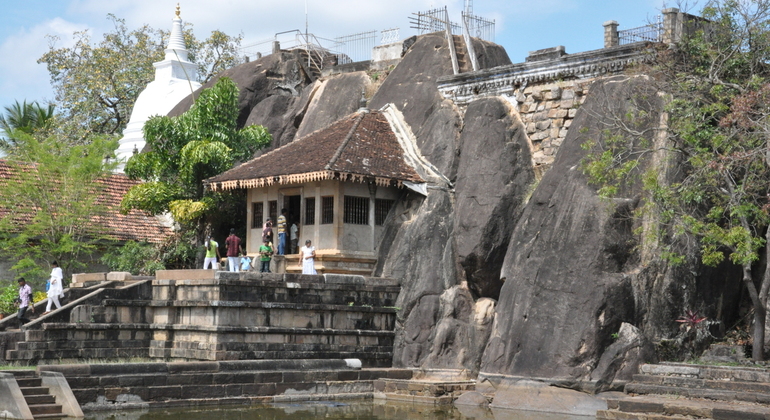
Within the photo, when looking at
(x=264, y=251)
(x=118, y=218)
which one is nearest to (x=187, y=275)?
(x=264, y=251)

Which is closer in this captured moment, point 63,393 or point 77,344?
point 63,393

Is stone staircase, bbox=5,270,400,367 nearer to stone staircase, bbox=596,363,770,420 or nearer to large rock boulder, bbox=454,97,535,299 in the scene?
large rock boulder, bbox=454,97,535,299

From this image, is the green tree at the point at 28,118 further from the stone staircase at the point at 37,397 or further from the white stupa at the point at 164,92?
the stone staircase at the point at 37,397

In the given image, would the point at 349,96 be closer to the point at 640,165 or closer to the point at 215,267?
the point at 215,267

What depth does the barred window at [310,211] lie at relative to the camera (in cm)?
2239

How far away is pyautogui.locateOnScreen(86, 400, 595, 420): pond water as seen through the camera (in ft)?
51.3

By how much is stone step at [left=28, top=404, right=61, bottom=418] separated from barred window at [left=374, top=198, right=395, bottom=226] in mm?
9131

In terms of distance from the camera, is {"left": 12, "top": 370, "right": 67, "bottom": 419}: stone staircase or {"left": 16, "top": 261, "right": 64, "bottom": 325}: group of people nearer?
{"left": 12, "top": 370, "right": 67, "bottom": 419}: stone staircase

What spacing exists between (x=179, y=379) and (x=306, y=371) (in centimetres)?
265

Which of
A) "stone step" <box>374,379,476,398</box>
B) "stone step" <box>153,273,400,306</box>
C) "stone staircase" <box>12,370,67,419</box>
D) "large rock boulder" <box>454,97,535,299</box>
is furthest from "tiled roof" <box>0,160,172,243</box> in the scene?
"stone step" <box>374,379,476,398</box>

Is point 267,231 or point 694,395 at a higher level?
point 267,231

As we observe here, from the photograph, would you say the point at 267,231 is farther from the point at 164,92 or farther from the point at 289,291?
the point at 164,92

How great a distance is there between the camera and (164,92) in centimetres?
3225

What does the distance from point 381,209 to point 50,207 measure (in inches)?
345
